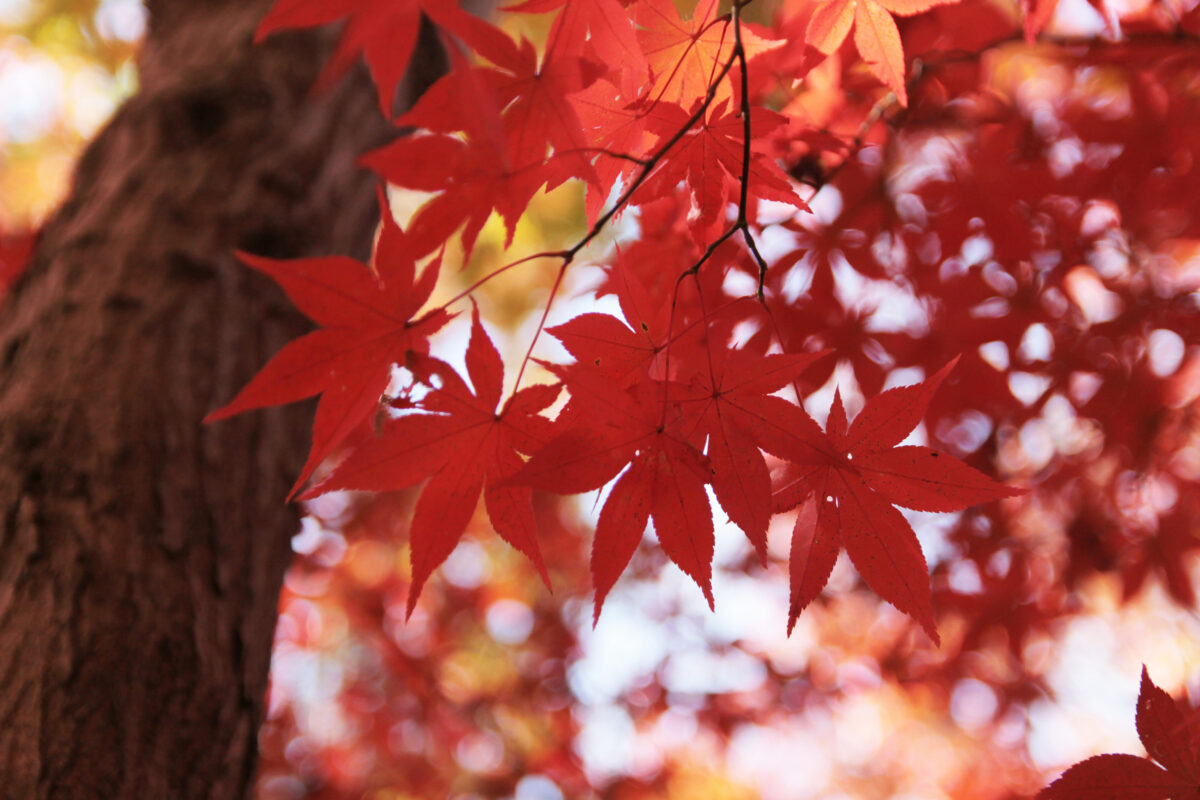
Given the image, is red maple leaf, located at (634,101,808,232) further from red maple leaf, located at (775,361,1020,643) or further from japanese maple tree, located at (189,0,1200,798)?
red maple leaf, located at (775,361,1020,643)

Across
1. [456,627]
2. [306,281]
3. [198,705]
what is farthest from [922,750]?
[306,281]

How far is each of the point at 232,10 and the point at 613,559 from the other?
1.95m

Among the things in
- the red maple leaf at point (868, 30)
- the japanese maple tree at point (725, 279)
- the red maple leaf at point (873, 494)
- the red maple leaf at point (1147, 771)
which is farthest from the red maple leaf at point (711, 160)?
the red maple leaf at point (1147, 771)

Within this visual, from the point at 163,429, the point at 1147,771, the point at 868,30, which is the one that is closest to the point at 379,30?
the point at 868,30

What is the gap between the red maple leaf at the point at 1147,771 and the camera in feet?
2.40

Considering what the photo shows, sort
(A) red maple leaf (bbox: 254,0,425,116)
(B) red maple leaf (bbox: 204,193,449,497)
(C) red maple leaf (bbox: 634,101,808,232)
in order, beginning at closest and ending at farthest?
(A) red maple leaf (bbox: 254,0,425,116)
(B) red maple leaf (bbox: 204,193,449,497)
(C) red maple leaf (bbox: 634,101,808,232)

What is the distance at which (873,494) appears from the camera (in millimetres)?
783

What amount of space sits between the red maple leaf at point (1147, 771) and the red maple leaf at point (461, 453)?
0.64 m

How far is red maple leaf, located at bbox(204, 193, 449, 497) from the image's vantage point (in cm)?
70

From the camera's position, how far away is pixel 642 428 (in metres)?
0.74

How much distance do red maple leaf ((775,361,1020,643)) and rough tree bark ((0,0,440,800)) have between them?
2.98ft

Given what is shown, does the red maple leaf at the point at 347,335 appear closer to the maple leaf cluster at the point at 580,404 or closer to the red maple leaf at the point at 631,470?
the maple leaf cluster at the point at 580,404

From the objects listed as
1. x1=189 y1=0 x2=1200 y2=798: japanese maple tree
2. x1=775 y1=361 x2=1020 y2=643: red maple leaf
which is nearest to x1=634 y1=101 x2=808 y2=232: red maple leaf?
x1=189 y1=0 x2=1200 y2=798: japanese maple tree

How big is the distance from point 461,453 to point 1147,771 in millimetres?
847
